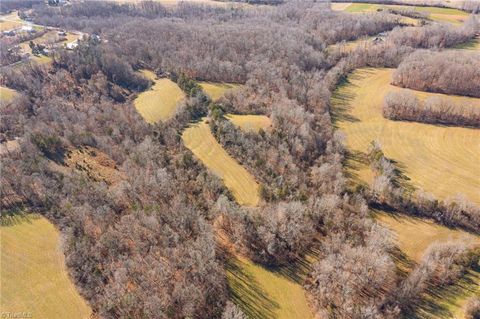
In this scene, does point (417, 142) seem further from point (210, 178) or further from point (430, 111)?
point (210, 178)

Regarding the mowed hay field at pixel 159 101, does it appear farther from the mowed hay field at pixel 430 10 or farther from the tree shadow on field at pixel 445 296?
the mowed hay field at pixel 430 10

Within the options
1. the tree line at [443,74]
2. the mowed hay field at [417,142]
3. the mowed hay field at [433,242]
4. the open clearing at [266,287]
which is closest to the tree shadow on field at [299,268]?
the open clearing at [266,287]

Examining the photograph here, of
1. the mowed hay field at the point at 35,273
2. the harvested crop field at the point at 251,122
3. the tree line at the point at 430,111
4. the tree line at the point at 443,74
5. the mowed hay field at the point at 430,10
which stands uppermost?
the mowed hay field at the point at 430,10

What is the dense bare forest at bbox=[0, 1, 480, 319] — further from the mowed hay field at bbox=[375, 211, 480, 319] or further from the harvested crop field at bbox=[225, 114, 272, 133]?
the harvested crop field at bbox=[225, 114, 272, 133]

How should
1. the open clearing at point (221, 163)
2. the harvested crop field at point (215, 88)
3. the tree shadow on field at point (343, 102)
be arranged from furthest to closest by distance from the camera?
the harvested crop field at point (215, 88) < the tree shadow on field at point (343, 102) < the open clearing at point (221, 163)

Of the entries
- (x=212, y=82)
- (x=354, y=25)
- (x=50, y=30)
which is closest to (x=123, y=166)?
(x=212, y=82)

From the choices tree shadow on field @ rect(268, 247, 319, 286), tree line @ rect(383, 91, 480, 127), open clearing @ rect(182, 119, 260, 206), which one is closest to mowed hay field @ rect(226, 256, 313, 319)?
tree shadow on field @ rect(268, 247, 319, 286)
